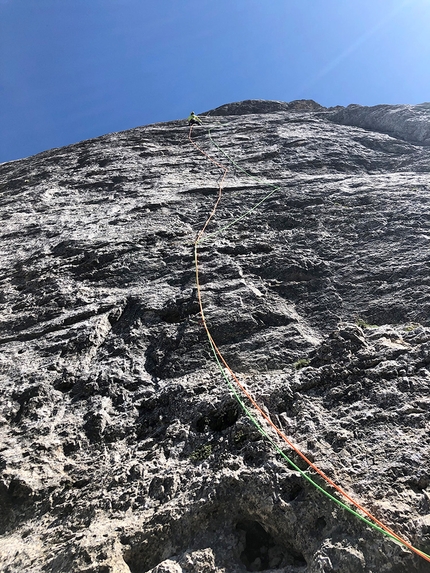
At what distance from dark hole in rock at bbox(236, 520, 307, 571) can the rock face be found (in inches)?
0.5

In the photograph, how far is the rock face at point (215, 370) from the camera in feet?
11.7

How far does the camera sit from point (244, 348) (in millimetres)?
5707

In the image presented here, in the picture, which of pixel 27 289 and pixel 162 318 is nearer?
pixel 162 318

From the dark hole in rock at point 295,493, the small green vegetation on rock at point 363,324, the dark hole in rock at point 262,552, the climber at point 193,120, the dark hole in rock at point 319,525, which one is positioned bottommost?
the dark hole in rock at point 262,552

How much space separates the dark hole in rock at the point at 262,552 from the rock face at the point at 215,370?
0.01m

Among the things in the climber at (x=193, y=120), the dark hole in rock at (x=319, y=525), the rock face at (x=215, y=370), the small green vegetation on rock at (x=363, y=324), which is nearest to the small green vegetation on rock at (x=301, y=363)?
the rock face at (x=215, y=370)

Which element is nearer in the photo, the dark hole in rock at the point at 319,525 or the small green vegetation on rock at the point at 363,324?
the dark hole in rock at the point at 319,525

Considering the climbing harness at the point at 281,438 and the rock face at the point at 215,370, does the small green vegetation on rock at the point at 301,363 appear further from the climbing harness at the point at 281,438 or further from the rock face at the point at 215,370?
the climbing harness at the point at 281,438

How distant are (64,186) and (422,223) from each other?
9092 mm

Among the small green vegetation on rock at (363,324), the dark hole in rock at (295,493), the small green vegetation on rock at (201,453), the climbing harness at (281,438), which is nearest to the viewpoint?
the climbing harness at (281,438)

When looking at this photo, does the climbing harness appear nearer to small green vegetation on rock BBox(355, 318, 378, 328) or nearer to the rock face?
the rock face

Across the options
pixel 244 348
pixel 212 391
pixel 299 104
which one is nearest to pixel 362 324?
pixel 244 348

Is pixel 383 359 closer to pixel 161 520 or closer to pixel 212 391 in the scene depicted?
pixel 212 391

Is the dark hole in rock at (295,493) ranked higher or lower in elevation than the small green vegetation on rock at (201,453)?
lower
